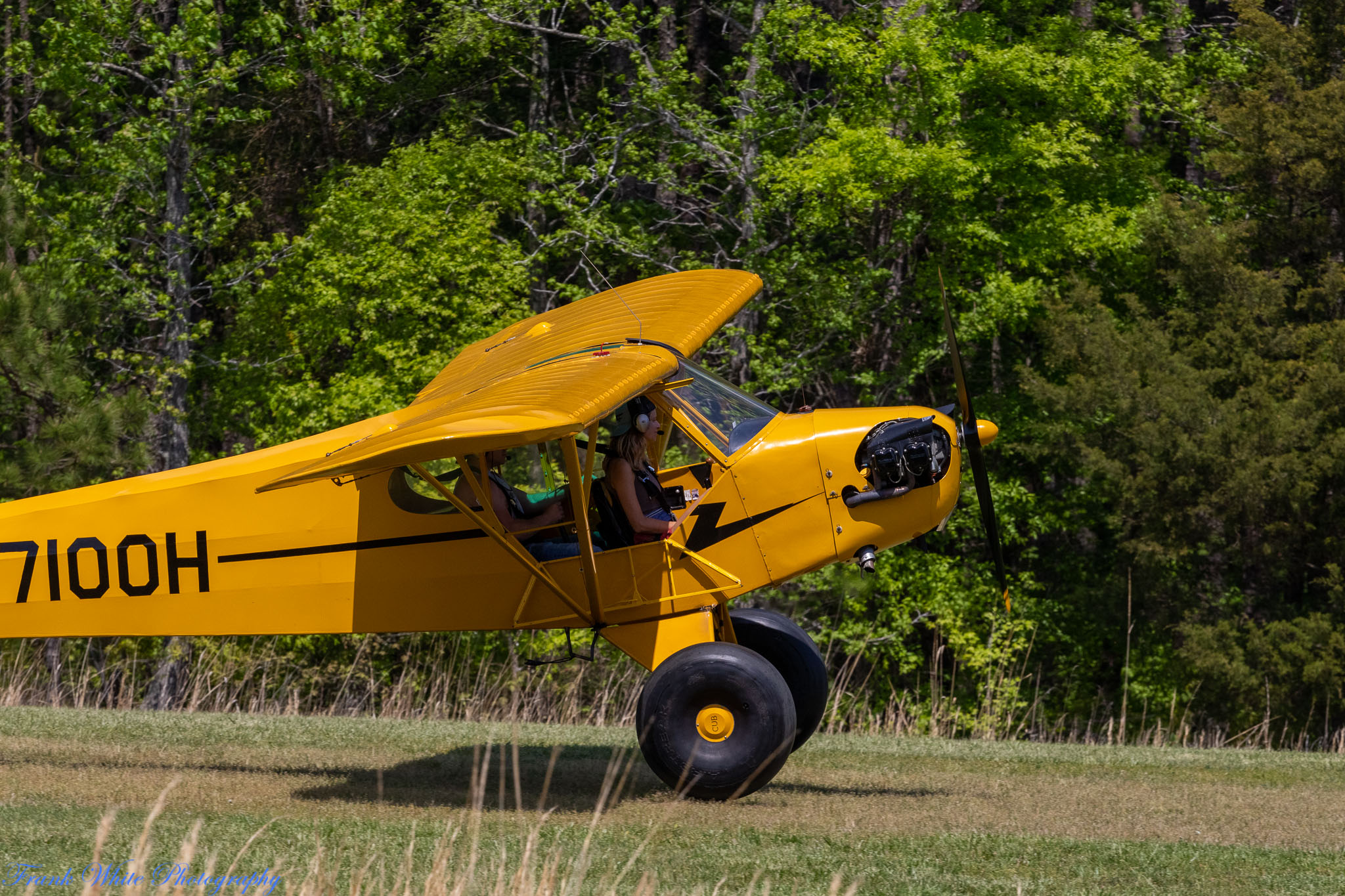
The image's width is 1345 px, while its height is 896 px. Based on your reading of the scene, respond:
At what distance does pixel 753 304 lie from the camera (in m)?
23.2

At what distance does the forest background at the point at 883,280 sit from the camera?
70.6ft

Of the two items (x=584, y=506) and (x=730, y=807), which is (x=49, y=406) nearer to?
(x=584, y=506)

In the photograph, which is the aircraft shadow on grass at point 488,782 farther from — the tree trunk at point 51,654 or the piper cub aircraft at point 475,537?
the tree trunk at point 51,654

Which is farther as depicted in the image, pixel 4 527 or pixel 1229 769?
pixel 1229 769

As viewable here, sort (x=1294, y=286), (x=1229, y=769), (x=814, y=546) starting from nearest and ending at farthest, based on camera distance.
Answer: (x=814, y=546) < (x=1229, y=769) < (x=1294, y=286)

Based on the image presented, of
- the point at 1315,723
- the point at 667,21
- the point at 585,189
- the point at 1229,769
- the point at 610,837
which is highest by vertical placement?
the point at 667,21

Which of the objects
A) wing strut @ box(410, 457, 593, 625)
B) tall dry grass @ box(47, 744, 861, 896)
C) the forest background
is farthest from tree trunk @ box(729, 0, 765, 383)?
tall dry grass @ box(47, 744, 861, 896)

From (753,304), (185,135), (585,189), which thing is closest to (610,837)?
(753,304)

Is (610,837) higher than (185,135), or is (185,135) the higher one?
(185,135)

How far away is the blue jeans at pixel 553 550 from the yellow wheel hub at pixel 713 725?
4.03 feet

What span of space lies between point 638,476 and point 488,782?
7.28 feet

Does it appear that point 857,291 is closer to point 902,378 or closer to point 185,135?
point 902,378

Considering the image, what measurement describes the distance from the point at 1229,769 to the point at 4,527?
8705 millimetres

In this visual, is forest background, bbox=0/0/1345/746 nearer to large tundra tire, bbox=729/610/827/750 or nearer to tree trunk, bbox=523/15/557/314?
tree trunk, bbox=523/15/557/314
